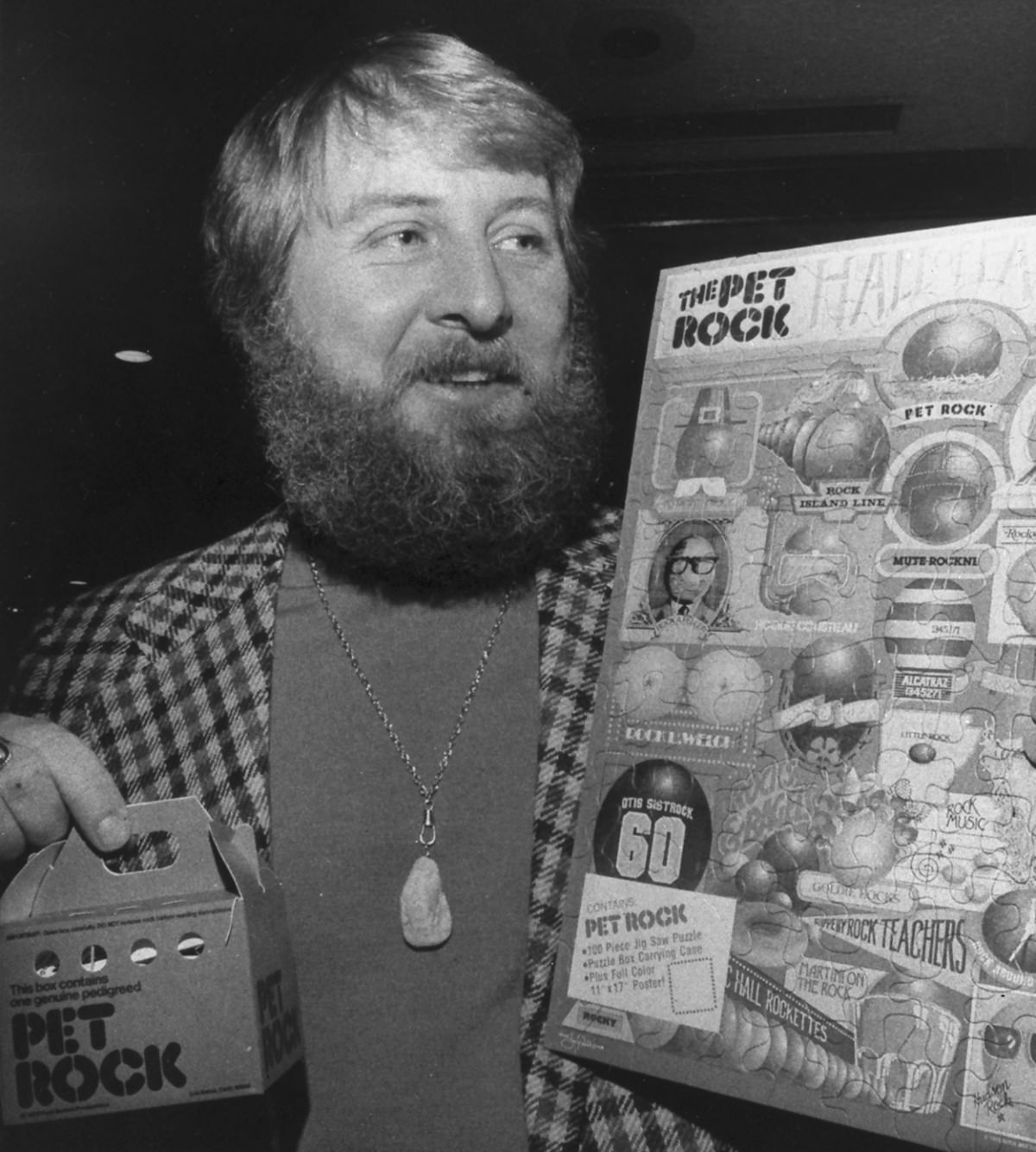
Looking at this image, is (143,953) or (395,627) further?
(395,627)

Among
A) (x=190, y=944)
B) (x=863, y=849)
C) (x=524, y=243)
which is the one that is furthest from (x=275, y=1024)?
(x=524, y=243)

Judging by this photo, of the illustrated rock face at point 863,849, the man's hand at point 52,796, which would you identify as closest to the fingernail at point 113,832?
the man's hand at point 52,796

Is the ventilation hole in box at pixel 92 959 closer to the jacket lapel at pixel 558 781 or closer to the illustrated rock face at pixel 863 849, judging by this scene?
the jacket lapel at pixel 558 781

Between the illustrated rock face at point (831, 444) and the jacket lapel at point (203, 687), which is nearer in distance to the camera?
the illustrated rock face at point (831, 444)

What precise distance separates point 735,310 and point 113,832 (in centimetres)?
64

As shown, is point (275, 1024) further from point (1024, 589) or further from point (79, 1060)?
point (1024, 589)

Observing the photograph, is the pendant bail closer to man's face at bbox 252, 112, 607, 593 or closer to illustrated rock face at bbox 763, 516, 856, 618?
man's face at bbox 252, 112, 607, 593

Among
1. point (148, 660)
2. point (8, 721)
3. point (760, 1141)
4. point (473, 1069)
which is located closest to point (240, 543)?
point (148, 660)

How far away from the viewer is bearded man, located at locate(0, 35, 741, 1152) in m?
0.89

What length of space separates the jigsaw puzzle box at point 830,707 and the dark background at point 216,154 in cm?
15

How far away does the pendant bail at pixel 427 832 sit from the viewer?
92 centimetres

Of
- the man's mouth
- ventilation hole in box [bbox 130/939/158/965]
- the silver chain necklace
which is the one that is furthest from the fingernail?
the man's mouth

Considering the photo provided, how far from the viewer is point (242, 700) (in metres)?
0.95

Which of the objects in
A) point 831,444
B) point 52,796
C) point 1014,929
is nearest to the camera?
point 1014,929
